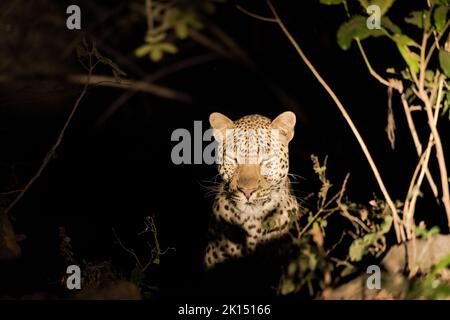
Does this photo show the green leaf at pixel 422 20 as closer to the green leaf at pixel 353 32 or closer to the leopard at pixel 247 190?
the green leaf at pixel 353 32

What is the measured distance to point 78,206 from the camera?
9430mm

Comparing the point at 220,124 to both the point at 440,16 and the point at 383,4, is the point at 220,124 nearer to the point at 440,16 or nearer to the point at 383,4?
the point at 383,4

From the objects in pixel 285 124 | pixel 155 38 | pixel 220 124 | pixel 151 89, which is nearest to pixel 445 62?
pixel 155 38

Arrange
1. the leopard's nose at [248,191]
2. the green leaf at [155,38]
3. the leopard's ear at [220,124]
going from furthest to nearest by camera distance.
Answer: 1. the leopard's ear at [220,124]
2. the leopard's nose at [248,191]
3. the green leaf at [155,38]

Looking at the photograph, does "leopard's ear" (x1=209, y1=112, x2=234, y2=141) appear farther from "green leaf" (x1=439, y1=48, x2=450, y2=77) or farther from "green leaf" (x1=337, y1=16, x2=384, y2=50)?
"green leaf" (x1=439, y1=48, x2=450, y2=77)

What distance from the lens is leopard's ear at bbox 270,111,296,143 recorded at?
611 cm

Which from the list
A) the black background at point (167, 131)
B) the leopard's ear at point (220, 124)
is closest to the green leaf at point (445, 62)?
the leopard's ear at point (220, 124)

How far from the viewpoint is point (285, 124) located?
6.15 metres

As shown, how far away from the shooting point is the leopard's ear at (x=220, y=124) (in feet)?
→ 20.0

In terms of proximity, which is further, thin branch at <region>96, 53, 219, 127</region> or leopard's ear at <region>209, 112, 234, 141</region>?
thin branch at <region>96, 53, 219, 127</region>

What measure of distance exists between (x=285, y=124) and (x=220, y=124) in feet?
1.61

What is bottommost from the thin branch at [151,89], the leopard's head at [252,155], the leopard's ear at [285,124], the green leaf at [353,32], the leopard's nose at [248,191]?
the leopard's nose at [248,191]

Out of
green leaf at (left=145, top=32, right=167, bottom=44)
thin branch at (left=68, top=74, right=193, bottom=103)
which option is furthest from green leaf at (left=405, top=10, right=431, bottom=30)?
thin branch at (left=68, top=74, right=193, bottom=103)

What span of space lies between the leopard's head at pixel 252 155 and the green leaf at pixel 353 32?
1.69 meters
